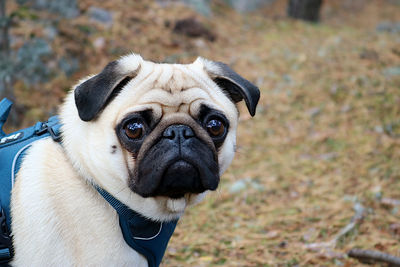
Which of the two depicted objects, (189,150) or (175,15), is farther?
(175,15)

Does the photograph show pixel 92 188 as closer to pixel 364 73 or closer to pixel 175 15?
pixel 364 73

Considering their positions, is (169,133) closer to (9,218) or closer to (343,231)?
(9,218)

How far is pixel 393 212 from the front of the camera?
4527mm

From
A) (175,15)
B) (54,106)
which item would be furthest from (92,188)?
(175,15)

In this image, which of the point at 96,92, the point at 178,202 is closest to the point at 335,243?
the point at 178,202

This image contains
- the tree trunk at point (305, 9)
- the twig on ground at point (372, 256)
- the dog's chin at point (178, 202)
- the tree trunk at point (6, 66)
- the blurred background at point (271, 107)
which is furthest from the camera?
the tree trunk at point (305, 9)

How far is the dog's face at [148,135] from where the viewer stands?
8.04 ft

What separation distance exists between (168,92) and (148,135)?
13.3 inches

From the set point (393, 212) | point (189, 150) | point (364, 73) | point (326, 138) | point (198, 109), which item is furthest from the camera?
point (364, 73)

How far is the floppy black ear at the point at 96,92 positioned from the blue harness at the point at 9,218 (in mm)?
423

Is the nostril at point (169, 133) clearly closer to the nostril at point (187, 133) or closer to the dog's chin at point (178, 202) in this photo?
the nostril at point (187, 133)

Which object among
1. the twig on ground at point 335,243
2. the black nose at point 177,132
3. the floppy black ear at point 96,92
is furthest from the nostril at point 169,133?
the twig on ground at point 335,243

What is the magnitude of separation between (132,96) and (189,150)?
1.64 feet

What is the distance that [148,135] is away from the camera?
8.20 ft
